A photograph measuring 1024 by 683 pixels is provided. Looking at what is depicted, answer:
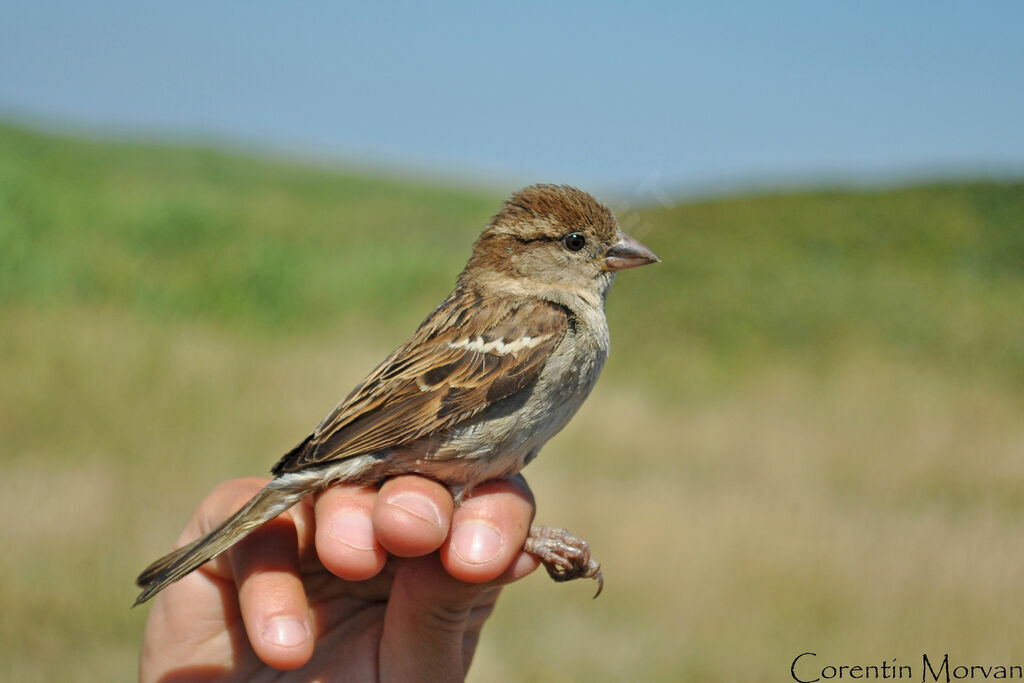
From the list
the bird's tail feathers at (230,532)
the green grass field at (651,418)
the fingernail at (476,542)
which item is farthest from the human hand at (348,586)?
the green grass field at (651,418)

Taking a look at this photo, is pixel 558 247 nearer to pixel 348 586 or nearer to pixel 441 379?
pixel 441 379

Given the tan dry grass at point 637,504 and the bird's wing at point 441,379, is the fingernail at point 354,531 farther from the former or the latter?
the tan dry grass at point 637,504

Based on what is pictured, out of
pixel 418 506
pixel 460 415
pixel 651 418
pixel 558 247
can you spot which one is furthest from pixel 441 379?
pixel 651 418

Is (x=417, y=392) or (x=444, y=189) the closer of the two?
(x=417, y=392)

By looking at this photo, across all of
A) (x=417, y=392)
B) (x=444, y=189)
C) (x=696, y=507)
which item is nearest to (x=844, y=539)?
(x=696, y=507)

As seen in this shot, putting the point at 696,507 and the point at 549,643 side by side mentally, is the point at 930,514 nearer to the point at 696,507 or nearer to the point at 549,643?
the point at 696,507

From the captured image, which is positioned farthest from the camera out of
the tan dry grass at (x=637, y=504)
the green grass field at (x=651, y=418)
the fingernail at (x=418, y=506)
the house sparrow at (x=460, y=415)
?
the green grass field at (x=651, y=418)

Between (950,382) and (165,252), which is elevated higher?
(165,252)
